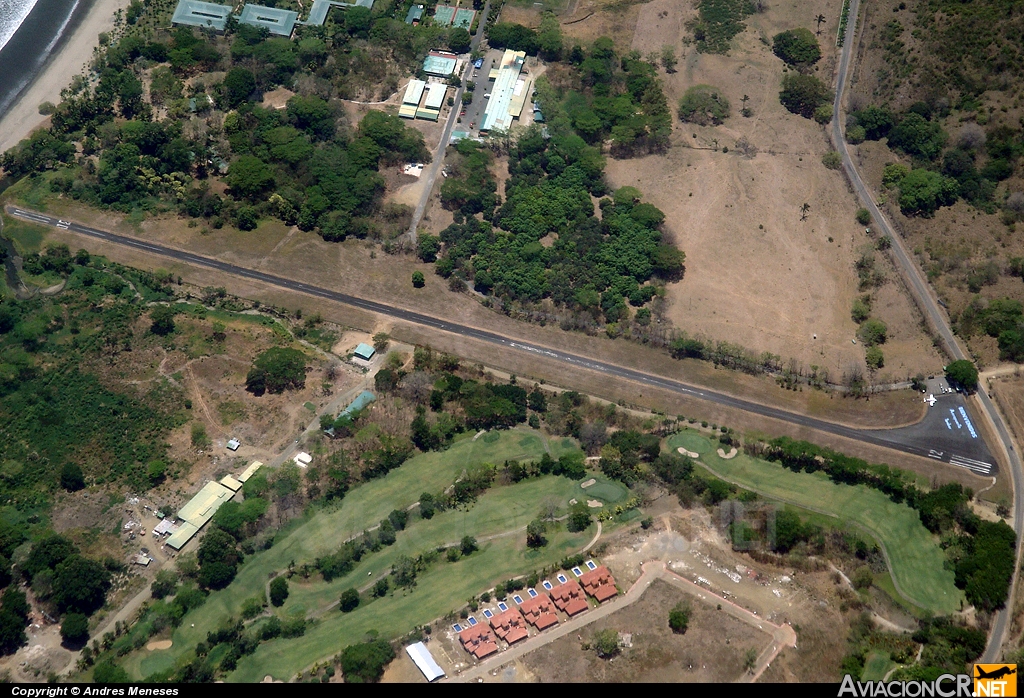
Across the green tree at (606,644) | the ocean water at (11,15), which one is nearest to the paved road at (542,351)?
the ocean water at (11,15)

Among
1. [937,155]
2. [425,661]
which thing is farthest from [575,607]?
[937,155]

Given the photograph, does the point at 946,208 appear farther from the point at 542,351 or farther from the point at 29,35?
the point at 29,35

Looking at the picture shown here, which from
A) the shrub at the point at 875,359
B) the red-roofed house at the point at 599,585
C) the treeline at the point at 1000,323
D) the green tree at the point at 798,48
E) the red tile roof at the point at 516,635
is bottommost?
the red tile roof at the point at 516,635

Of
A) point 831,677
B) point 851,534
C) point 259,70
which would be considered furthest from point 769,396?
point 259,70

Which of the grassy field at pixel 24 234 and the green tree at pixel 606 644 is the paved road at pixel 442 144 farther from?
the green tree at pixel 606 644

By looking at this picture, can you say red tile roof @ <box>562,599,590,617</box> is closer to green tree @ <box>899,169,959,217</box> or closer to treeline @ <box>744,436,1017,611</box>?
treeline @ <box>744,436,1017,611</box>

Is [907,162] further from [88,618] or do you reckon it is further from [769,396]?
[88,618]
